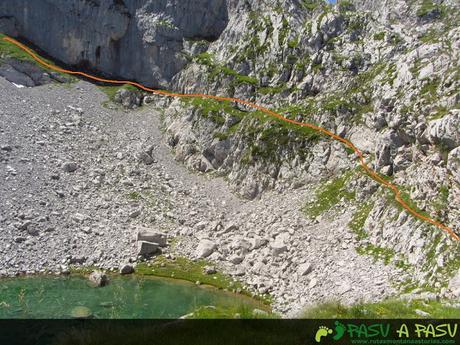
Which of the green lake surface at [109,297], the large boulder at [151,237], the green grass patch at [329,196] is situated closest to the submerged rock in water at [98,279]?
the green lake surface at [109,297]

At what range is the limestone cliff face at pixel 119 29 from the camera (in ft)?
263

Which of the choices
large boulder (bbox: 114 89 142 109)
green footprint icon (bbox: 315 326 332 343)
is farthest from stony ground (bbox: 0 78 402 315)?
green footprint icon (bbox: 315 326 332 343)

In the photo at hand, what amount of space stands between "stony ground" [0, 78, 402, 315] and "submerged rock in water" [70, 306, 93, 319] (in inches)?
352

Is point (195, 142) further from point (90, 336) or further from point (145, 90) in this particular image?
point (90, 336)

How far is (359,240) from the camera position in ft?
118

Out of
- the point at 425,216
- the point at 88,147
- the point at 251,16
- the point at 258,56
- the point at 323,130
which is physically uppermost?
the point at 251,16

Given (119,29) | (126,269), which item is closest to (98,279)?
(126,269)

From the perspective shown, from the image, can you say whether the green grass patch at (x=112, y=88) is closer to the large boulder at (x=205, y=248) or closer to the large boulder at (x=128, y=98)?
the large boulder at (x=128, y=98)

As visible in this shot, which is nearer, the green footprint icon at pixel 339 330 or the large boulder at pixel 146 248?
the green footprint icon at pixel 339 330

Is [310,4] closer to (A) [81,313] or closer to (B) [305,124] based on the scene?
(B) [305,124]

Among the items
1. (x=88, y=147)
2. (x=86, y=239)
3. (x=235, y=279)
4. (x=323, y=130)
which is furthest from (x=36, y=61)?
(x=235, y=279)

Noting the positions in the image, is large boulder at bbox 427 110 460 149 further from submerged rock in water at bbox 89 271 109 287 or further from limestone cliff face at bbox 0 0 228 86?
limestone cliff face at bbox 0 0 228 86

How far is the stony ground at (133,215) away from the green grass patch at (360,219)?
36.6 inches

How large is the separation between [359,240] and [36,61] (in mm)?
66646
